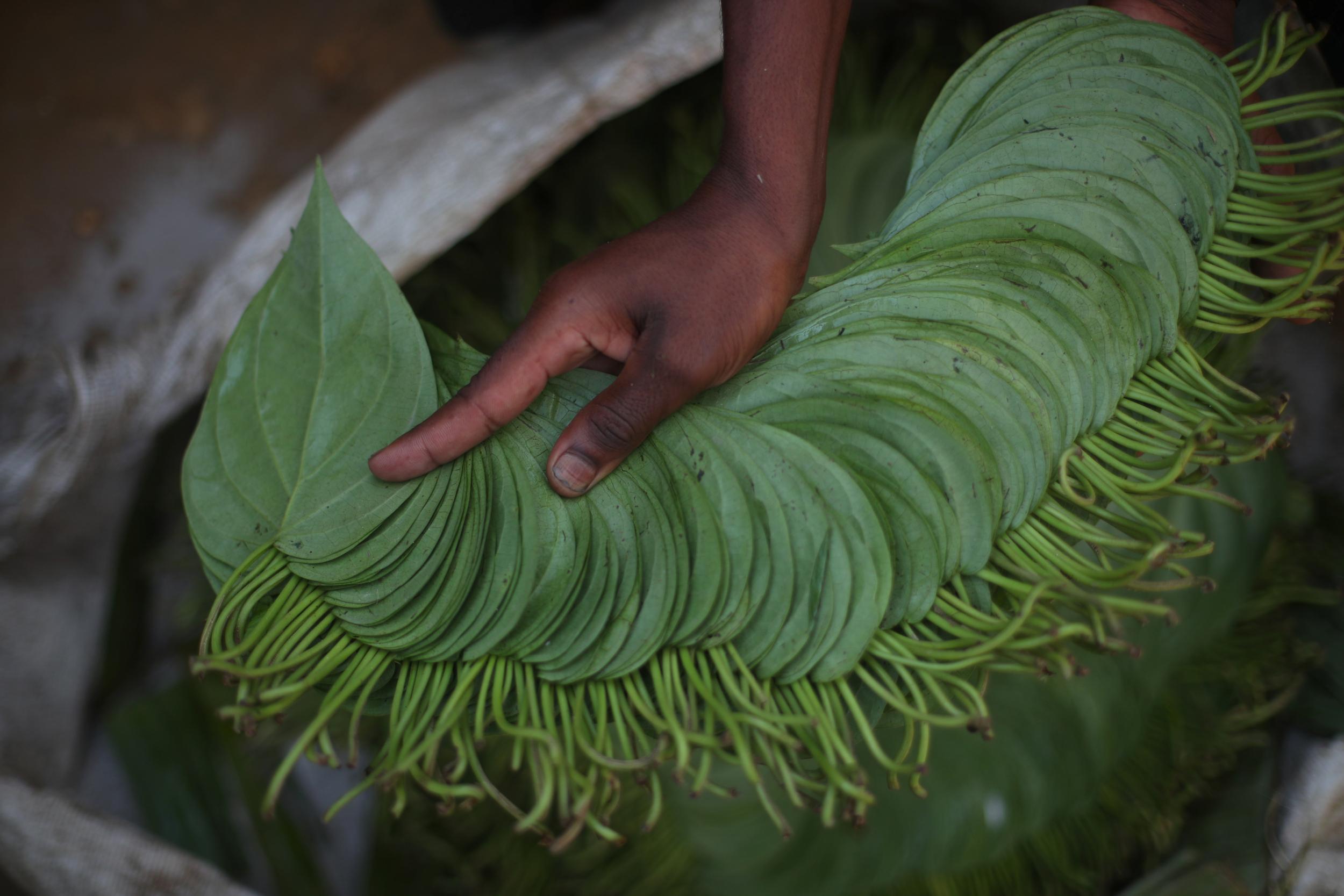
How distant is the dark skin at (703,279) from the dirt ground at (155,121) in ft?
4.11

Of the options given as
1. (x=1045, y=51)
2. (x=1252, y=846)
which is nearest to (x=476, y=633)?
(x=1045, y=51)

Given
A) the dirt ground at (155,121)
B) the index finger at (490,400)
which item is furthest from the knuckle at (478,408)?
the dirt ground at (155,121)

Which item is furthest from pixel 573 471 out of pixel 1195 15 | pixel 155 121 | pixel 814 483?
pixel 155 121

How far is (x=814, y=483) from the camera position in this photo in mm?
659

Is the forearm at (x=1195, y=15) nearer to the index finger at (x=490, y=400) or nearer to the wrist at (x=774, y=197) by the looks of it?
the wrist at (x=774, y=197)

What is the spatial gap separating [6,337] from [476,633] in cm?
154

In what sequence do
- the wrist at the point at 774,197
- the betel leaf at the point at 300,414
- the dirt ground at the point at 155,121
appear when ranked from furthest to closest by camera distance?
the dirt ground at the point at 155,121
the wrist at the point at 774,197
the betel leaf at the point at 300,414

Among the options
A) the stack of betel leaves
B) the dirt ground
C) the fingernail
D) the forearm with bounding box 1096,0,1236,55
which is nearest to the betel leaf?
the stack of betel leaves

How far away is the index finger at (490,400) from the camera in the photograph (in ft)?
2.04

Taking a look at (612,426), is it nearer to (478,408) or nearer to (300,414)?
(478,408)

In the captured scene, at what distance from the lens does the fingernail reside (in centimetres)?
65

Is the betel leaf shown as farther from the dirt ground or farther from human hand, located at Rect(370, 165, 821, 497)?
the dirt ground

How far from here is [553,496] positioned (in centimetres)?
67

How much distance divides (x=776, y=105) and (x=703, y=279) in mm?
188
